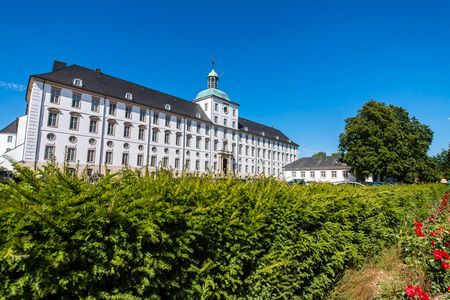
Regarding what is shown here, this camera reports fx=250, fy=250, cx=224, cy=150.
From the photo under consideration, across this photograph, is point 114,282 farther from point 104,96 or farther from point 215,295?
point 104,96

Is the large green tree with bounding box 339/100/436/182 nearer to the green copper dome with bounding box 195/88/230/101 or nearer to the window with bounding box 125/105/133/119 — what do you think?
the green copper dome with bounding box 195/88/230/101

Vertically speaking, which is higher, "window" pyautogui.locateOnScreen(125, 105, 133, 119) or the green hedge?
"window" pyautogui.locateOnScreen(125, 105, 133, 119)

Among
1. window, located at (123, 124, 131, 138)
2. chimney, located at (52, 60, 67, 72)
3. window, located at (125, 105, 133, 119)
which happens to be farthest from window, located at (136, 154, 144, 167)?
chimney, located at (52, 60, 67, 72)

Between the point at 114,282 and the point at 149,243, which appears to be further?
the point at 149,243

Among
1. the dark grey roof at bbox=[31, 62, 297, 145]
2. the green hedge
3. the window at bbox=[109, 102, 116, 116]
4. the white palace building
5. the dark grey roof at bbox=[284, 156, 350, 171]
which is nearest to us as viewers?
the green hedge

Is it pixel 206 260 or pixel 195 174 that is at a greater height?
pixel 195 174

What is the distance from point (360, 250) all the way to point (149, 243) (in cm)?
518

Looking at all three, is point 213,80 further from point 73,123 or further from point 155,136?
point 73,123

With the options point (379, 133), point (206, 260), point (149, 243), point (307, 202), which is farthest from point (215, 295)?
point (379, 133)

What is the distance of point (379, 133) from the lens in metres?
35.3

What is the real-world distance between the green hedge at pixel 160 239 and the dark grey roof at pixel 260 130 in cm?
5412

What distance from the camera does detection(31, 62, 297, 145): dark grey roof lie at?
33250 millimetres

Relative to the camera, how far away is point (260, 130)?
2648 inches

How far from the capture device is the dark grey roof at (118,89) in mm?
33281
